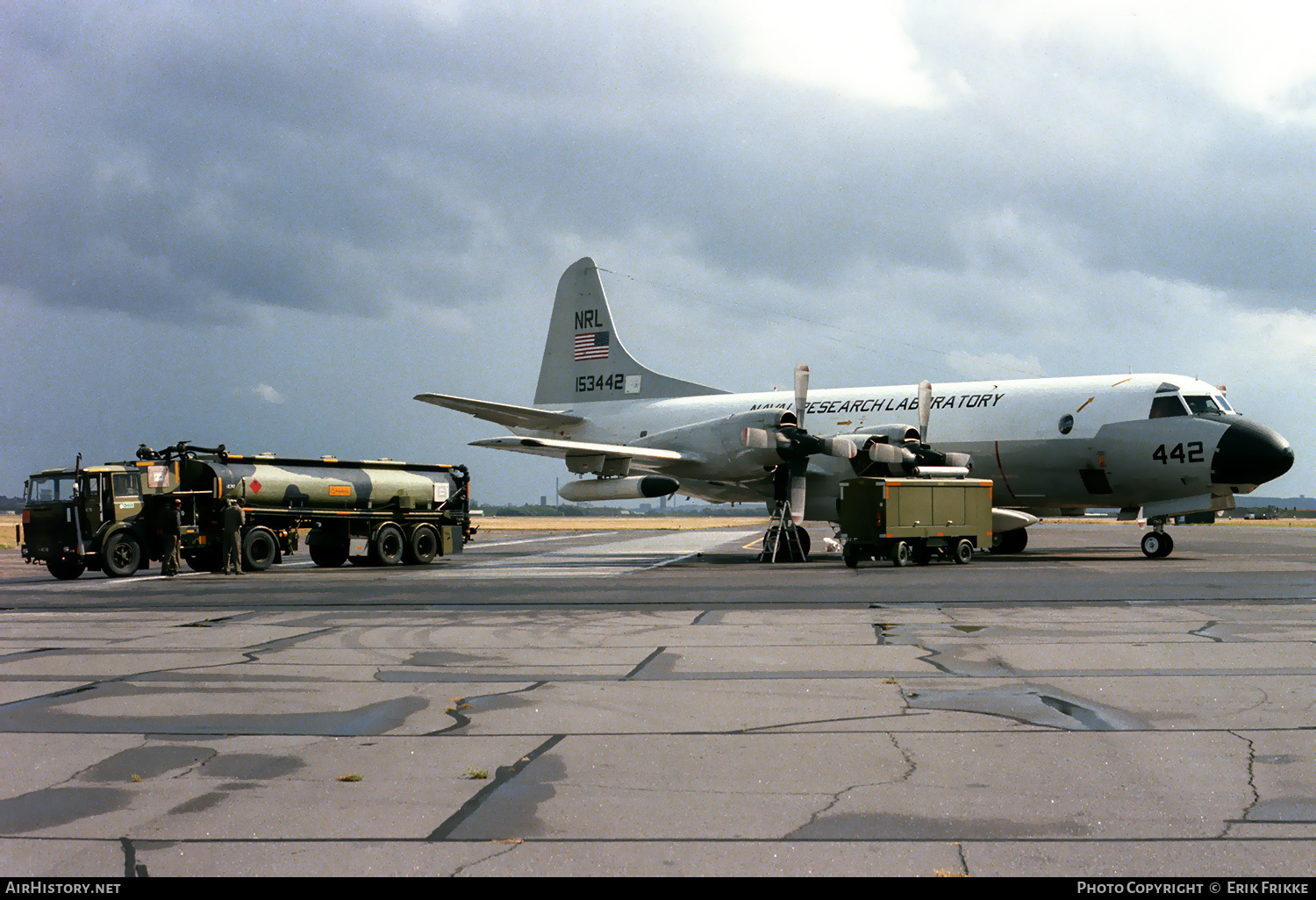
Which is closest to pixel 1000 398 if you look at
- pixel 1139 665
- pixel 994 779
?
pixel 1139 665

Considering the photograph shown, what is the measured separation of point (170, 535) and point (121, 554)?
1209mm

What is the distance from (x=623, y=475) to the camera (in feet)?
93.6

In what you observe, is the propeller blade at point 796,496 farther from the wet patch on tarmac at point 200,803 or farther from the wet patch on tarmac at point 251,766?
the wet patch on tarmac at point 200,803

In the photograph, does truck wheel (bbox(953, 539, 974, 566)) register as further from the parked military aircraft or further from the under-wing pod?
the under-wing pod

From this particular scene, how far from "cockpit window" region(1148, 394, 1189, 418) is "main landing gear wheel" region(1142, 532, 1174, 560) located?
328cm

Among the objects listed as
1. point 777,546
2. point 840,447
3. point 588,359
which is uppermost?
point 588,359

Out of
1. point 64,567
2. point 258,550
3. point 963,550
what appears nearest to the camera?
point 64,567

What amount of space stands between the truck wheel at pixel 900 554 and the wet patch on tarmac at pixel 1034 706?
15694mm

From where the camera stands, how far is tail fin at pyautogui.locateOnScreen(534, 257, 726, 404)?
37031 mm

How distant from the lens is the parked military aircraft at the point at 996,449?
2608cm

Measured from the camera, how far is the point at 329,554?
2822 centimetres

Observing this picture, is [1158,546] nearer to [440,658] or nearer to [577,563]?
[577,563]

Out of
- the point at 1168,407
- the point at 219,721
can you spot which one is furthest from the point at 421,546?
the point at 219,721
